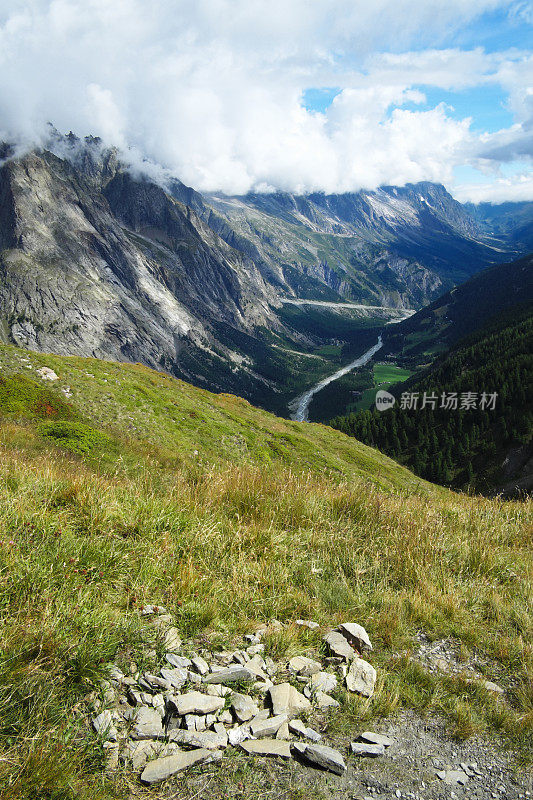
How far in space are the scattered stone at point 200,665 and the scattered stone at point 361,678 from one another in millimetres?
1625

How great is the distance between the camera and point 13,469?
25.1 ft

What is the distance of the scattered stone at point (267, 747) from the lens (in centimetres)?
344

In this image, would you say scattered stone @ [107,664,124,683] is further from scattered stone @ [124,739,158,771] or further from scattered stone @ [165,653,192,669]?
scattered stone @ [124,739,158,771]

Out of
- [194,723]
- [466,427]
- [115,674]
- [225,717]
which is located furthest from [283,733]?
[466,427]

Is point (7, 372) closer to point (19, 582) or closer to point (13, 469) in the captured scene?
point (13, 469)

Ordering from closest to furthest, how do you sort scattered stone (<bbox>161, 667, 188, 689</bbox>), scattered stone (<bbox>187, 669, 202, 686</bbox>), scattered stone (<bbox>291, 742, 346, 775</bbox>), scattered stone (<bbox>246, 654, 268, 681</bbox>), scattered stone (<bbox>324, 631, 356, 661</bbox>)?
1. scattered stone (<bbox>291, 742, 346, 775</bbox>)
2. scattered stone (<bbox>161, 667, 188, 689</bbox>)
3. scattered stone (<bbox>187, 669, 202, 686</bbox>)
4. scattered stone (<bbox>246, 654, 268, 681</bbox>)
5. scattered stone (<bbox>324, 631, 356, 661</bbox>)

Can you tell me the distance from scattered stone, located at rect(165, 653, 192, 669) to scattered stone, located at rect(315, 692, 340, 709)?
4.75 feet

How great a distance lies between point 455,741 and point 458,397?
513ft

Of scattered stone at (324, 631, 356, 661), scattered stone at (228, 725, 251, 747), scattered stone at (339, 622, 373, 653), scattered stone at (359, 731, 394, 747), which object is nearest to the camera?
scattered stone at (228, 725, 251, 747)

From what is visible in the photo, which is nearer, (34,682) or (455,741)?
(34,682)

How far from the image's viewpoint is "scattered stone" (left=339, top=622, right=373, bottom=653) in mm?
4984

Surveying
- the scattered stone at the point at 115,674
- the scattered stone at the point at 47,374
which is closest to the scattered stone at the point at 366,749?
the scattered stone at the point at 115,674

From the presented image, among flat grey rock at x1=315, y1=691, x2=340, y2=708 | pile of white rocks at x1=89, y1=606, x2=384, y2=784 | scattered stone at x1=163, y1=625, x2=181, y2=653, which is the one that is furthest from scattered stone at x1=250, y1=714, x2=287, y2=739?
scattered stone at x1=163, y1=625, x2=181, y2=653

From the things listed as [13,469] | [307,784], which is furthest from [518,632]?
[13,469]
